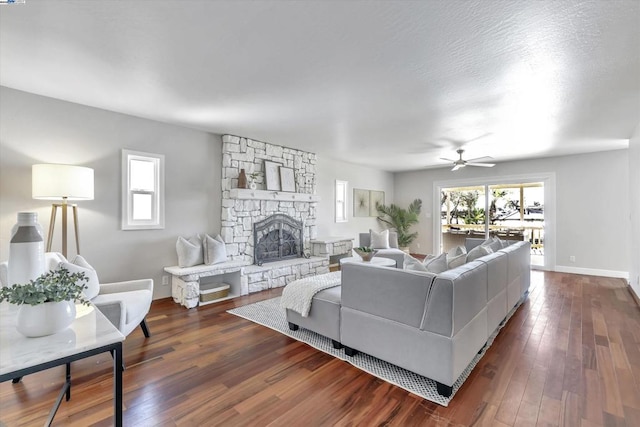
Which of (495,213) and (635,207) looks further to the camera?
(495,213)

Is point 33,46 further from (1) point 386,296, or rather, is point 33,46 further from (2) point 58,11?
(1) point 386,296

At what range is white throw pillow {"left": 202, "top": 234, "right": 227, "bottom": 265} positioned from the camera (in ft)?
13.8

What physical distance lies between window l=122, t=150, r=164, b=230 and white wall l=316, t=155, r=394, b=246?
323 centimetres

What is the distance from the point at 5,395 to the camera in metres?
2.01

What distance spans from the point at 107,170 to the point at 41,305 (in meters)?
A: 3.02

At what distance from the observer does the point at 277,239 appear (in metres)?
5.43

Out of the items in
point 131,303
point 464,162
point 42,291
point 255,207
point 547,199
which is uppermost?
point 464,162

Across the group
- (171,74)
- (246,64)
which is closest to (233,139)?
(171,74)

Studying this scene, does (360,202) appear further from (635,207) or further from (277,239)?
(635,207)

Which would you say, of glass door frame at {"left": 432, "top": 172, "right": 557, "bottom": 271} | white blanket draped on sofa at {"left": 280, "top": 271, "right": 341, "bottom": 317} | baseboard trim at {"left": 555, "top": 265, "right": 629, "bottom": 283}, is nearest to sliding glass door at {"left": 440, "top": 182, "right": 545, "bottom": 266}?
glass door frame at {"left": 432, "top": 172, "right": 557, "bottom": 271}

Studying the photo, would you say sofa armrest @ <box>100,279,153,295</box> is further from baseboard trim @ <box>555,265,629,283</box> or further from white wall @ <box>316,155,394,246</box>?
baseboard trim @ <box>555,265,629,283</box>

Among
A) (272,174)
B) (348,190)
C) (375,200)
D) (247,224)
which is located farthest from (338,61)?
(375,200)

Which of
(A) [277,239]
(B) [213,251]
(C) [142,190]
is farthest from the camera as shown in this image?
(A) [277,239]

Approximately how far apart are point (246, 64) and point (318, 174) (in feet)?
13.2
